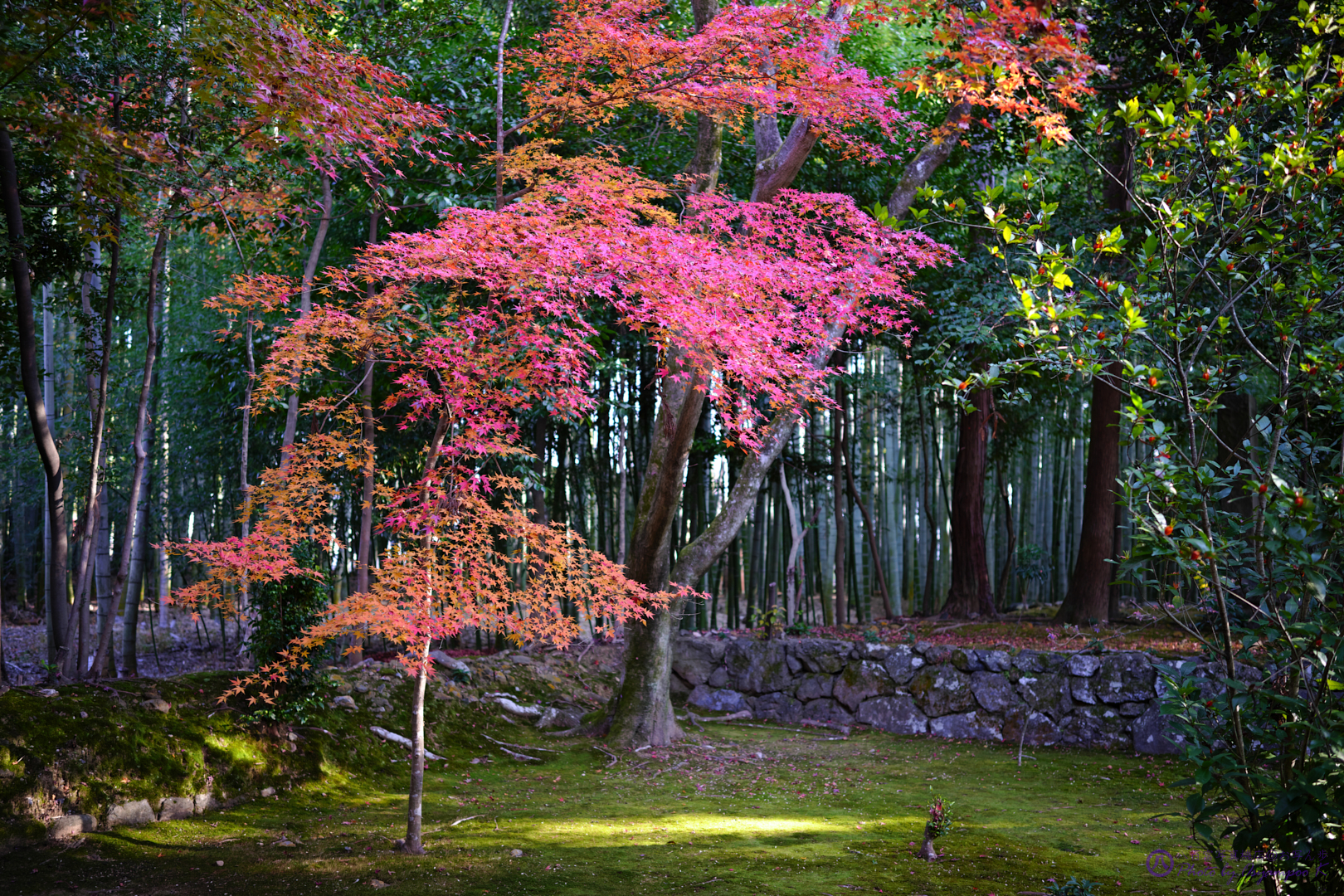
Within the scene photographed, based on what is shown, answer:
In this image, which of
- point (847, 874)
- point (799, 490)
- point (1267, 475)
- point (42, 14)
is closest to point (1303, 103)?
point (1267, 475)

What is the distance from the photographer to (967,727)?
7074 millimetres

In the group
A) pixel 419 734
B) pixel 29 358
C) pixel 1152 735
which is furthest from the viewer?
pixel 1152 735

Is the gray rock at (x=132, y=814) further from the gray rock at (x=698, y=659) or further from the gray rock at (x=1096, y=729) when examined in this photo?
the gray rock at (x=1096, y=729)

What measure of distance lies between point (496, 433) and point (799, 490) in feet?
21.5

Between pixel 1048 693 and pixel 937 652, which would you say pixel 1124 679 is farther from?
pixel 937 652

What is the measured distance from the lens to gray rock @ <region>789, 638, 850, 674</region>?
25.4 ft

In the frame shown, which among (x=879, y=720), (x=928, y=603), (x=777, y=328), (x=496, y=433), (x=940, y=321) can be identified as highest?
(x=940, y=321)

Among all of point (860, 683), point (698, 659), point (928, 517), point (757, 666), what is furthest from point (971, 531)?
point (698, 659)

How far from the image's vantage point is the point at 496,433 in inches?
174

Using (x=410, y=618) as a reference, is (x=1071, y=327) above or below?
above

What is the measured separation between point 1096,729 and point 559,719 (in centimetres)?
412

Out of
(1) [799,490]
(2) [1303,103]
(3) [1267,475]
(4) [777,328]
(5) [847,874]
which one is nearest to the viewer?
(3) [1267,475]

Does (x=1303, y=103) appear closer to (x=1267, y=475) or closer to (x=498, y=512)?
(x=1267, y=475)

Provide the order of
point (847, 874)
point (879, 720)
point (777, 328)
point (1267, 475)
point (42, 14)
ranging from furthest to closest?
point (879, 720) < point (777, 328) < point (847, 874) < point (42, 14) < point (1267, 475)
